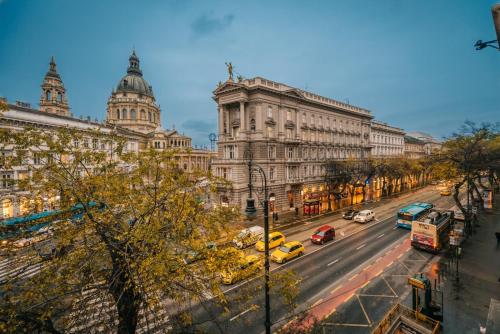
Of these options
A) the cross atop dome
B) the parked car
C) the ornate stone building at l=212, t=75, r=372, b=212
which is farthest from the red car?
the cross atop dome

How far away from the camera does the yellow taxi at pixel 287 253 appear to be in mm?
20703

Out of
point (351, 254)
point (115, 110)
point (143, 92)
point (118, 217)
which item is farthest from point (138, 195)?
point (143, 92)

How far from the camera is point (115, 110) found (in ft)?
303

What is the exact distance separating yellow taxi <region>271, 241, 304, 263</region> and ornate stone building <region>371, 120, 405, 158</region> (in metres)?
51.2

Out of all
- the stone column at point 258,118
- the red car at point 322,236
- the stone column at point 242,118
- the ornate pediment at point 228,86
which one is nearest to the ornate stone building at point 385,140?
the stone column at point 258,118

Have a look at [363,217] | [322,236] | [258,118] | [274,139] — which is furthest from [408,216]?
[258,118]

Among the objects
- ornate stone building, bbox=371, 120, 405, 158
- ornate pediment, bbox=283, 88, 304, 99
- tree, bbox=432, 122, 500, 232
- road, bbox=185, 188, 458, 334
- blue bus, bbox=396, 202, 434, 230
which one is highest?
ornate pediment, bbox=283, 88, 304, 99

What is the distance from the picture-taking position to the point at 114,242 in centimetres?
762

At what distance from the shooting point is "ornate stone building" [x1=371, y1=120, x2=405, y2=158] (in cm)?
6512

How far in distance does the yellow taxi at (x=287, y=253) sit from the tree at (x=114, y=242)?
41.3ft

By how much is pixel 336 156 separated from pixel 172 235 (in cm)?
4773

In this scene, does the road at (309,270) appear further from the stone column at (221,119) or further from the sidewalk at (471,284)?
the stone column at (221,119)

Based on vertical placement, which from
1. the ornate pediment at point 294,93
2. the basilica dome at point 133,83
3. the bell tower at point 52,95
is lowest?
the ornate pediment at point 294,93

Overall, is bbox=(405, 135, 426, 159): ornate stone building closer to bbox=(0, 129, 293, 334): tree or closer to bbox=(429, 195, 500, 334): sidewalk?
bbox=(429, 195, 500, 334): sidewalk
